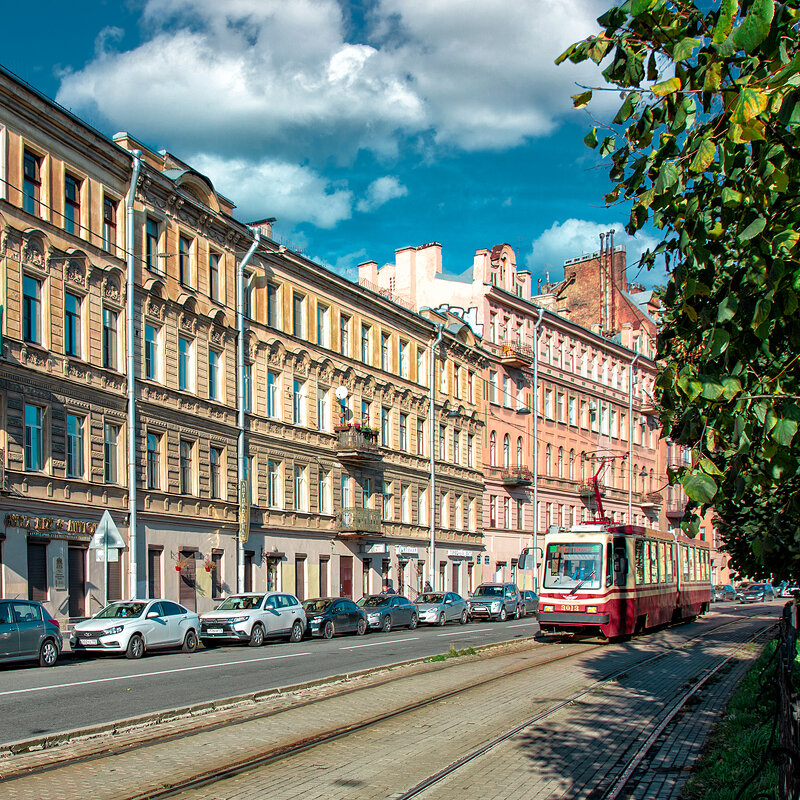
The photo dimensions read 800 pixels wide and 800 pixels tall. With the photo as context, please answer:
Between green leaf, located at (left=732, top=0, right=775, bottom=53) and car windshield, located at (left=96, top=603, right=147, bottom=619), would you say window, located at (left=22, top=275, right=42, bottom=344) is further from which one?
green leaf, located at (left=732, top=0, right=775, bottom=53)

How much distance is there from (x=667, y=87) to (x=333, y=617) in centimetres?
2756

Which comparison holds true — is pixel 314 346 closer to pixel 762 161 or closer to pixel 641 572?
pixel 641 572

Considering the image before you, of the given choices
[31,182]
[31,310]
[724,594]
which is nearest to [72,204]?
[31,182]

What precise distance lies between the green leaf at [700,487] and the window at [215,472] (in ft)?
101

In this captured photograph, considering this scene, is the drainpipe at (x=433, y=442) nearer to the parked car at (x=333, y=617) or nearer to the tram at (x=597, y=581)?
the parked car at (x=333, y=617)

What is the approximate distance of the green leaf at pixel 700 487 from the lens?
497cm

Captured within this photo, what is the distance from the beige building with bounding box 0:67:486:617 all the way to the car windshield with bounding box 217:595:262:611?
3.12 m

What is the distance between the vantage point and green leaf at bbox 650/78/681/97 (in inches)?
204

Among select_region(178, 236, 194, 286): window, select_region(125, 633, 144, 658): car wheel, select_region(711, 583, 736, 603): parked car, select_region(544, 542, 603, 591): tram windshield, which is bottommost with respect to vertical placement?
select_region(711, 583, 736, 603): parked car

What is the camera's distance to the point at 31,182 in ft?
91.2

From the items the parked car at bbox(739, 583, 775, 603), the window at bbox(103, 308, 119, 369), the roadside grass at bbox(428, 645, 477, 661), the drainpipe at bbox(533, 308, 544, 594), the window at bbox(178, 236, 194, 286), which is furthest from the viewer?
the parked car at bbox(739, 583, 775, 603)

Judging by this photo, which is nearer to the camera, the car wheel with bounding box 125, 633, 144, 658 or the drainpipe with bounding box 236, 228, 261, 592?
the car wheel with bounding box 125, 633, 144, 658

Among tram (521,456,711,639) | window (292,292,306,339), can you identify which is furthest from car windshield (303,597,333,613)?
window (292,292,306,339)

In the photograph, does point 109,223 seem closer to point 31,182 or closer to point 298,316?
point 31,182
